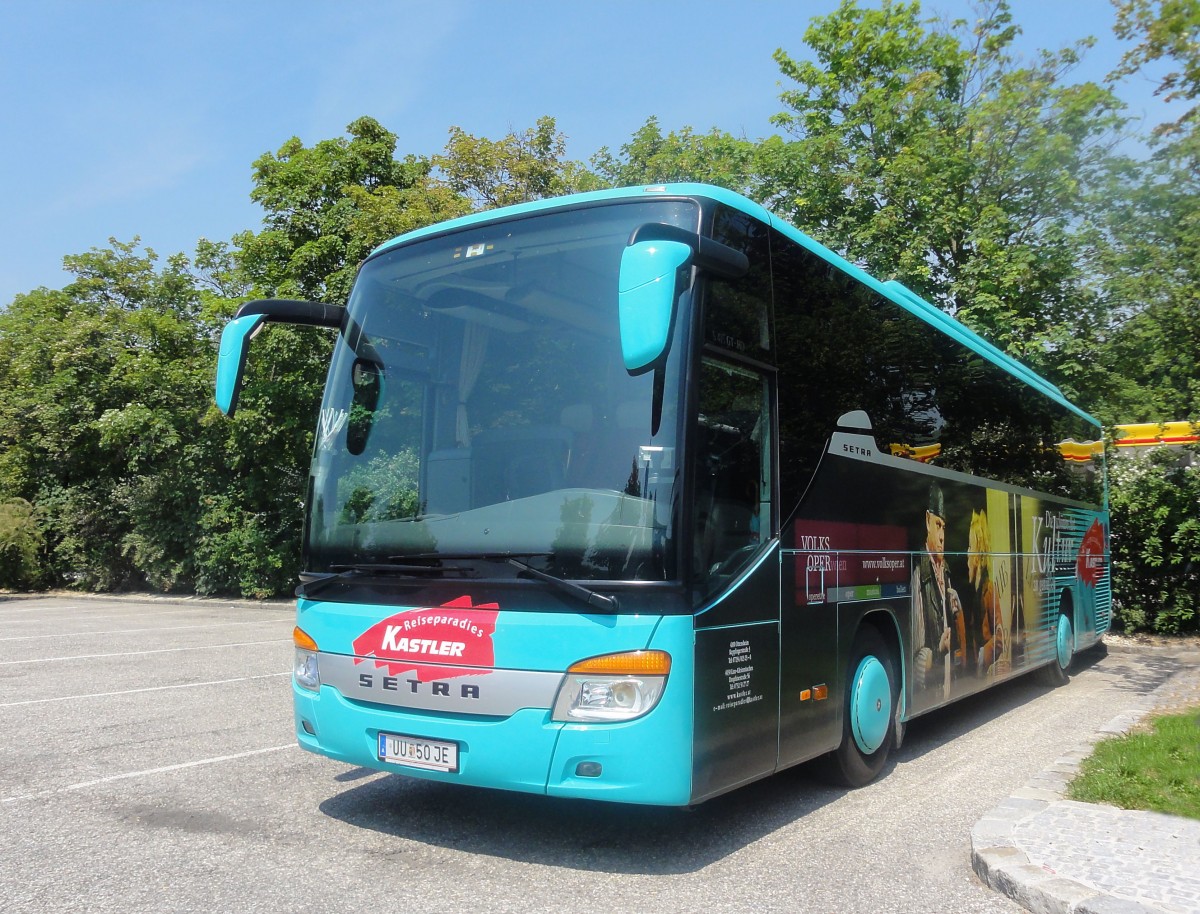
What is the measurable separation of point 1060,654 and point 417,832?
909 cm

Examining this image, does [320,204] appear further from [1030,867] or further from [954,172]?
[1030,867]

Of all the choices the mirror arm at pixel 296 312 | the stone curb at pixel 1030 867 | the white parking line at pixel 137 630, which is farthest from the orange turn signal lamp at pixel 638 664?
the white parking line at pixel 137 630

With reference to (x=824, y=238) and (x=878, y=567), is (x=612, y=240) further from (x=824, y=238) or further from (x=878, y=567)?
(x=824, y=238)

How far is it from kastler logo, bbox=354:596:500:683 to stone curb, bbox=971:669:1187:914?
253cm

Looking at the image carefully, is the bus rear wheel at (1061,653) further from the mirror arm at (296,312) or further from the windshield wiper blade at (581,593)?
the mirror arm at (296,312)

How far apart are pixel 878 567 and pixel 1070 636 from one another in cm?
687

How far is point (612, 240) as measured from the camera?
5.18 m

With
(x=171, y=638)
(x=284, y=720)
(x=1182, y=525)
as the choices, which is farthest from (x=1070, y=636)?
(x=171, y=638)

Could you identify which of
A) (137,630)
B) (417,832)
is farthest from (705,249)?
(137,630)

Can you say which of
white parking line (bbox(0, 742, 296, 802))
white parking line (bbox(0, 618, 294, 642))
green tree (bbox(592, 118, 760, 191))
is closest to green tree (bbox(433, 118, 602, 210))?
green tree (bbox(592, 118, 760, 191))

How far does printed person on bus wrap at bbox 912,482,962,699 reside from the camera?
24.6 feet

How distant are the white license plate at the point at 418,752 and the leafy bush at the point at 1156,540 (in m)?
15.9

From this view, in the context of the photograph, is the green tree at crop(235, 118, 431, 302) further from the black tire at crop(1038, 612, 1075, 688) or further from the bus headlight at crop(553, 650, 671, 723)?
the bus headlight at crop(553, 650, 671, 723)

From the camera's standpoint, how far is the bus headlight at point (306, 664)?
5605 millimetres
